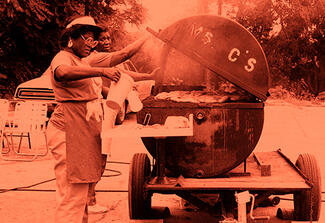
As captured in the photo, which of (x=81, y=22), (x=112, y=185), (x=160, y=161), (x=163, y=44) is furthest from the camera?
(x=112, y=185)

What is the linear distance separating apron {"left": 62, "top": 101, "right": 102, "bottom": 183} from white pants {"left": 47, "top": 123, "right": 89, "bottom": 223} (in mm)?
69

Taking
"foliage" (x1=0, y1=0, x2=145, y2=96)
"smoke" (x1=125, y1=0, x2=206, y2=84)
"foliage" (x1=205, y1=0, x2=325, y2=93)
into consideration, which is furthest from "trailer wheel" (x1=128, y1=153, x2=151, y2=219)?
"foliage" (x1=205, y1=0, x2=325, y2=93)

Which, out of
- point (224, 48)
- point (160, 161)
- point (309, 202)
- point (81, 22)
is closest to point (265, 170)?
point (309, 202)

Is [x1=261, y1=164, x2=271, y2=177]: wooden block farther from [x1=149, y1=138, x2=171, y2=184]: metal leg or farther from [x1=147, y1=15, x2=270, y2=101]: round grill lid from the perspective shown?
[x1=149, y1=138, x2=171, y2=184]: metal leg

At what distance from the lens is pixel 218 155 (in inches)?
213

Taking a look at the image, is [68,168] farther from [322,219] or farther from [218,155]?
[322,219]

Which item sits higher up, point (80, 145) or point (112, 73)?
point (112, 73)

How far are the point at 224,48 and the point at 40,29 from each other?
43.5ft

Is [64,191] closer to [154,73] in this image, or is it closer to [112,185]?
[154,73]

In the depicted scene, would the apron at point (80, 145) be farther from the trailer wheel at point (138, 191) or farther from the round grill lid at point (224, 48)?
the round grill lid at point (224, 48)

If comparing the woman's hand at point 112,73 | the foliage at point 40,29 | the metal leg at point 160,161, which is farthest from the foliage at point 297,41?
the woman's hand at point 112,73

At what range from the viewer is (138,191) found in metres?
5.44

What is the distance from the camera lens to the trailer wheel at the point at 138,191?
543 centimetres

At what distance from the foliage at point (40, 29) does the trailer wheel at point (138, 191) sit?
11.3 metres
